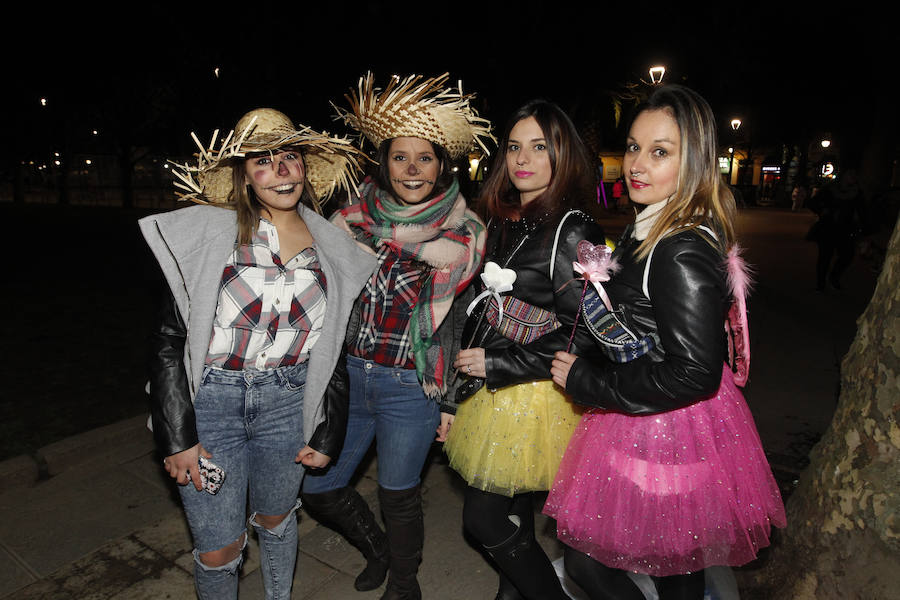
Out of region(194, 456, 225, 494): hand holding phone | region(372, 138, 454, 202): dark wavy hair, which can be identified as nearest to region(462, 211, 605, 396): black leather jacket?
region(372, 138, 454, 202): dark wavy hair

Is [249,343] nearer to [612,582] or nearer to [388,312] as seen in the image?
[388,312]

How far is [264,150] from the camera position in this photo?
2.15m

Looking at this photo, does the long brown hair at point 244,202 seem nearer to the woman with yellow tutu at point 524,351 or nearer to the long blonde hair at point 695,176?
the woman with yellow tutu at point 524,351

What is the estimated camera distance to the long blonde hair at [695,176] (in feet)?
5.99

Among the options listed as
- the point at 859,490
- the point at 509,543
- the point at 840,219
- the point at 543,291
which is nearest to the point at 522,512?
the point at 509,543

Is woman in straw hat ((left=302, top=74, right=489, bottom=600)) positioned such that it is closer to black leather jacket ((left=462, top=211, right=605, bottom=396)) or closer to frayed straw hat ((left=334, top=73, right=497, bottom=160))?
frayed straw hat ((left=334, top=73, right=497, bottom=160))

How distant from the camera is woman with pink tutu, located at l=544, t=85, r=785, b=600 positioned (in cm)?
172

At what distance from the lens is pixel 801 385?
570cm

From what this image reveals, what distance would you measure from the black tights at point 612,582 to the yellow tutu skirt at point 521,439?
13.4 inches

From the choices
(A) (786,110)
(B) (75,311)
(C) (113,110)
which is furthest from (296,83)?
(A) (786,110)

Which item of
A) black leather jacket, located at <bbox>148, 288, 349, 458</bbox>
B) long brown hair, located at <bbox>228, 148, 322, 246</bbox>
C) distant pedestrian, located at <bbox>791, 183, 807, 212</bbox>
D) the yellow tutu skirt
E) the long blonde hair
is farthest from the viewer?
distant pedestrian, located at <bbox>791, 183, 807, 212</bbox>

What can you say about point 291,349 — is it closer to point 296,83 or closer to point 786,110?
point 296,83

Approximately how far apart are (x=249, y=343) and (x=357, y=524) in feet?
3.79

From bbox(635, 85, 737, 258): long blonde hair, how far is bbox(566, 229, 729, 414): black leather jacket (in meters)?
0.10
